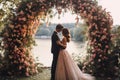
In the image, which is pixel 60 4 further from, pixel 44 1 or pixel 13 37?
pixel 13 37

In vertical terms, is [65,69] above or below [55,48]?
below

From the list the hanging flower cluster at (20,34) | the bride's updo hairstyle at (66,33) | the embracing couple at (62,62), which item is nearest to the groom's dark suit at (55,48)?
the embracing couple at (62,62)

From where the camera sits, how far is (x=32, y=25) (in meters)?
8.35

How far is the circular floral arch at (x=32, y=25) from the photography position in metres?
8.10

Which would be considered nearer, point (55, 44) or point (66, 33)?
point (55, 44)

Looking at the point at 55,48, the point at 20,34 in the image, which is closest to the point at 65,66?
the point at 55,48

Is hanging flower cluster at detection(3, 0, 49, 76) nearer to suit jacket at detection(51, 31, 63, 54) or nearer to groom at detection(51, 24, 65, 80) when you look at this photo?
groom at detection(51, 24, 65, 80)

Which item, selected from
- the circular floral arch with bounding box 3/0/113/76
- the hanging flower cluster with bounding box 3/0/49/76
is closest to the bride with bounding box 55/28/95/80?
the circular floral arch with bounding box 3/0/113/76

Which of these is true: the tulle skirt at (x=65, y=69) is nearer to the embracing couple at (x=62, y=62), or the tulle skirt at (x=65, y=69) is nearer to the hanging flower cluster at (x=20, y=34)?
the embracing couple at (x=62, y=62)

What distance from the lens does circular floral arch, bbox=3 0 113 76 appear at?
8.10 m

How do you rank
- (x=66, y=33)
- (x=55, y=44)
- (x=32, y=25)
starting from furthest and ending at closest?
(x=32, y=25), (x=66, y=33), (x=55, y=44)

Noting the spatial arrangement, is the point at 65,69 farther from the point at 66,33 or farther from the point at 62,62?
the point at 66,33

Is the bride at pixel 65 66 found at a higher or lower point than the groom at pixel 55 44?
lower

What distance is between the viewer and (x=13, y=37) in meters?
8.18
